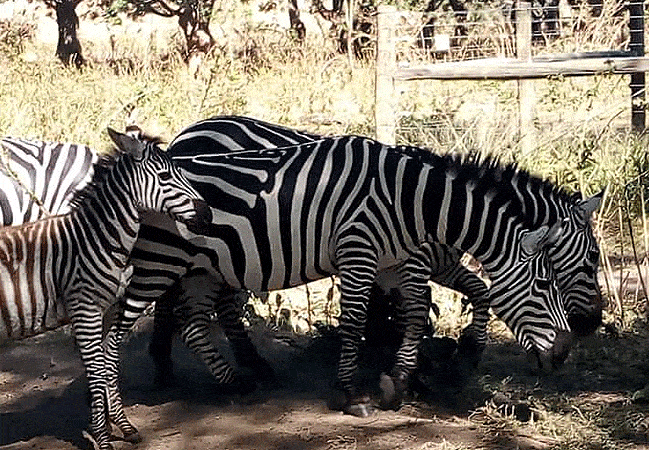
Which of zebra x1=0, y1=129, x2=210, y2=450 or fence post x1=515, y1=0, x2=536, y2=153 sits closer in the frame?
zebra x1=0, y1=129, x2=210, y2=450

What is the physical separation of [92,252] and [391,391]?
169 cm

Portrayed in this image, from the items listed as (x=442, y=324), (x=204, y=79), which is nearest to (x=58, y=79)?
(x=204, y=79)

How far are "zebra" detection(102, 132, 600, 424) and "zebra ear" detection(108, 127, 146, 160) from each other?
532mm

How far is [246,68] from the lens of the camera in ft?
53.3

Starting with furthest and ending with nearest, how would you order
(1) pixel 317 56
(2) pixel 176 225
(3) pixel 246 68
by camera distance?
1. (1) pixel 317 56
2. (3) pixel 246 68
3. (2) pixel 176 225

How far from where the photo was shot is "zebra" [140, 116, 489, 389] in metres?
5.77

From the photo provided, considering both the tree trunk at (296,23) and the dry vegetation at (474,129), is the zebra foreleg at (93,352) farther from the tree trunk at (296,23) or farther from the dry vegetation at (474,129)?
the tree trunk at (296,23)

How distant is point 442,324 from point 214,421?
2.02m

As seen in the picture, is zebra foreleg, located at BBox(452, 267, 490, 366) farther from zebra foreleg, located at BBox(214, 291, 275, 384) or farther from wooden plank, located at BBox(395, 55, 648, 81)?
wooden plank, located at BBox(395, 55, 648, 81)

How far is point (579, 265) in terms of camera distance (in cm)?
549

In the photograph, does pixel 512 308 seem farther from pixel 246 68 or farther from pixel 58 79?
pixel 246 68

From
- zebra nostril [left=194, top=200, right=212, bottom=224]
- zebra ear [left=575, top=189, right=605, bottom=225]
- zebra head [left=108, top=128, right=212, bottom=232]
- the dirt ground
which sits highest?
zebra head [left=108, top=128, right=212, bottom=232]

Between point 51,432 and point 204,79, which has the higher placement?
point 204,79

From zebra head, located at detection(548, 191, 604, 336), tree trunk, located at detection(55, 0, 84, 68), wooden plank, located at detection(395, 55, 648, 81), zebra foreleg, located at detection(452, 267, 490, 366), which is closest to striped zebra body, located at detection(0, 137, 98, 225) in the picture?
zebra foreleg, located at detection(452, 267, 490, 366)
